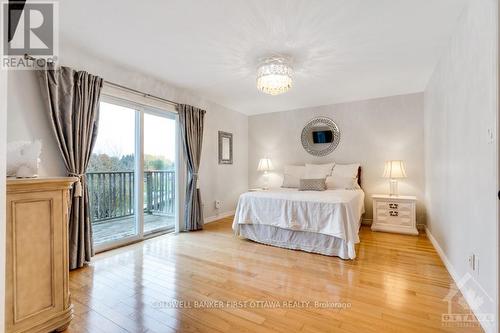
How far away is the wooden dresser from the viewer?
136cm

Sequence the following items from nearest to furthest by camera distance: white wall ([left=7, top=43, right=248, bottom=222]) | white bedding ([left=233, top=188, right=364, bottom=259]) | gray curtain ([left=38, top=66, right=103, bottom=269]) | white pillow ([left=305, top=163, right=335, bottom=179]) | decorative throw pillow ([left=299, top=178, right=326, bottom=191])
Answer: white wall ([left=7, top=43, right=248, bottom=222])
gray curtain ([left=38, top=66, right=103, bottom=269])
white bedding ([left=233, top=188, right=364, bottom=259])
decorative throw pillow ([left=299, top=178, right=326, bottom=191])
white pillow ([left=305, top=163, right=335, bottom=179])

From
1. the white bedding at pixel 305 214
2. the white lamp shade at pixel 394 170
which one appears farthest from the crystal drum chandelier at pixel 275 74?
the white lamp shade at pixel 394 170

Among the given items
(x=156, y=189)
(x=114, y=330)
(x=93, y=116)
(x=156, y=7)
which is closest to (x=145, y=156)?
(x=156, y=189)

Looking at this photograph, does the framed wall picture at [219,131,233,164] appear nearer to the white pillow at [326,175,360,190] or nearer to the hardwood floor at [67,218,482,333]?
the white pillow at [326,175,360,190]

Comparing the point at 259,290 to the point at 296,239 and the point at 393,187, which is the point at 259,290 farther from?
the point at 393,187

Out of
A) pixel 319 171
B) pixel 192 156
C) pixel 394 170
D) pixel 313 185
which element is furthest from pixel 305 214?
pixel 192 156

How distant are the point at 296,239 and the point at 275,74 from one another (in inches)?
81.2

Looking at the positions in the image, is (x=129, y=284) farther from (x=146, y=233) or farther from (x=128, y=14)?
(x=128, y=14)

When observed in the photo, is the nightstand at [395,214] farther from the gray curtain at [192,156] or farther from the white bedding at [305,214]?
the gray curtain at [192,156]

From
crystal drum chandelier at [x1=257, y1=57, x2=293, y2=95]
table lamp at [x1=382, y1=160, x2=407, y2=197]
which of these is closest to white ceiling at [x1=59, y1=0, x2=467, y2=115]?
crystal drum chandelier at [x1=257, y1=57, x2=293, y2=95]

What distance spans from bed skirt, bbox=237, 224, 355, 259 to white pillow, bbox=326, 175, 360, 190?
1497 millimetres

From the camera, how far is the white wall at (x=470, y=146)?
142cm

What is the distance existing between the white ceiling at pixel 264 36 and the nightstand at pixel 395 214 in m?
1.83

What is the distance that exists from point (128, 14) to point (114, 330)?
240 cm
